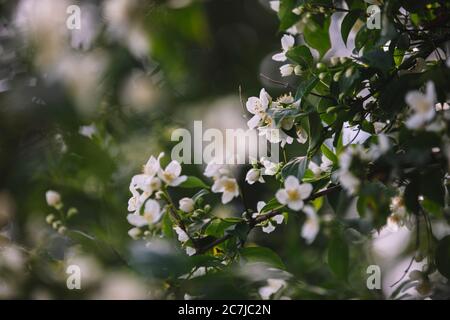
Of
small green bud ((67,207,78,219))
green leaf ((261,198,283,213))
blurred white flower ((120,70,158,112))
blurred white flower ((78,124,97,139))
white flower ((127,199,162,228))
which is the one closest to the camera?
white flower ((127,199,162,228))

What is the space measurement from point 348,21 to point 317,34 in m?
0.06

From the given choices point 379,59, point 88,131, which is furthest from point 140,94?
point 379,59

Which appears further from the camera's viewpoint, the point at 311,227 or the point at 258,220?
the point at 258,220

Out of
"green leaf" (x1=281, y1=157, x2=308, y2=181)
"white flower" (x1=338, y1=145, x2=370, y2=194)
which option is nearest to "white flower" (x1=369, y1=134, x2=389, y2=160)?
"white flower" (x1=338, y1=145, x2=370, y2=194)

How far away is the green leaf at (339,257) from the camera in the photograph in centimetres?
88

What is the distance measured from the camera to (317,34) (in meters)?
1.08

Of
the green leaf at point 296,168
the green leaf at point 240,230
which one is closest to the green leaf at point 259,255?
the green leaf at point 240,230

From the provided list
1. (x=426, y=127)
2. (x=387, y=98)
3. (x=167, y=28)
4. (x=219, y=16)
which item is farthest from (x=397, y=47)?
(x=219, y=16)

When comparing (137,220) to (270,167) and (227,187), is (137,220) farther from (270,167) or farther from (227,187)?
(270,167)

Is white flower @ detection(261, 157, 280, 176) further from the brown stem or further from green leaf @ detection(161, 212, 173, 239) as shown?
green leaf @ detection(161, 212, 173, 239)

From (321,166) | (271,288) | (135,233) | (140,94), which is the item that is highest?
(140,94)

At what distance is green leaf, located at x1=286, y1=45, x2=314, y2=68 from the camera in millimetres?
1059

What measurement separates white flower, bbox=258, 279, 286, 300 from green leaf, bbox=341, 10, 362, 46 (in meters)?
0.47

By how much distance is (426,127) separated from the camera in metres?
0.80
